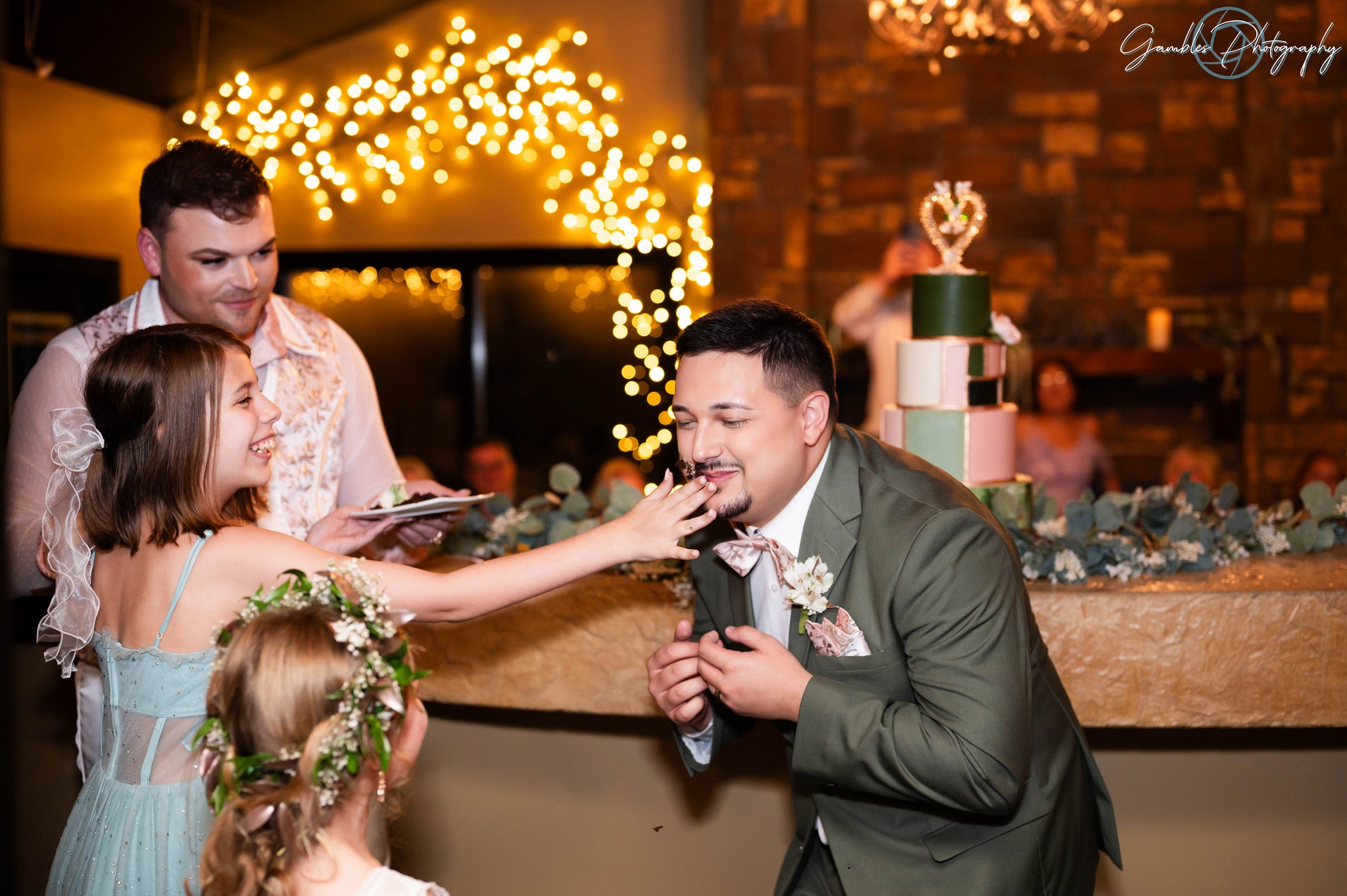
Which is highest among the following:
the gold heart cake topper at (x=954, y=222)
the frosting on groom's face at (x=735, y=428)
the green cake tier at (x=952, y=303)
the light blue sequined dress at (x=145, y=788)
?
the gold heart cake topper at (x=954, y=222)

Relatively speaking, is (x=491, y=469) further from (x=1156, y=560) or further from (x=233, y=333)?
(x=1156, y=560)

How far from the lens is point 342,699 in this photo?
1552mm

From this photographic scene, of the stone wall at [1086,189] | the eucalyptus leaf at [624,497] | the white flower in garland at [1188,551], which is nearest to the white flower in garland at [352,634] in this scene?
the eucalyptus leaf at [624,497]

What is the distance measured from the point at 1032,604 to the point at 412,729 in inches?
57.4

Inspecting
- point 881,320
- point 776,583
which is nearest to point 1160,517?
point 776,583

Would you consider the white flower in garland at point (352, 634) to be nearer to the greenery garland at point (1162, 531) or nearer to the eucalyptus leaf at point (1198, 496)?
the greenery garland at point (1162, 531)

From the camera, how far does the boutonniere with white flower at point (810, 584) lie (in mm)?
1962

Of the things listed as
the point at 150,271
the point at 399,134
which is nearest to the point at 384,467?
the point at 150,271

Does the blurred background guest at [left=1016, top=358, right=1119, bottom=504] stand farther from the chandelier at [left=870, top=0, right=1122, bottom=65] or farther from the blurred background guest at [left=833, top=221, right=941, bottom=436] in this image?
the chandelier at [left=870, top=0, right=1122, bottom=65]

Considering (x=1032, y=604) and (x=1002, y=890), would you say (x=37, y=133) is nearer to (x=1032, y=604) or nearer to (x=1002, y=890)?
(x=1032, y=604)

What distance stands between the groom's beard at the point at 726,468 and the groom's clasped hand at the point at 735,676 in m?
0.22

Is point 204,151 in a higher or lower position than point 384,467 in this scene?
higher

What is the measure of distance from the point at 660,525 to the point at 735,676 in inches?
11.5

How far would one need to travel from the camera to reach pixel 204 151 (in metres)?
2.37
